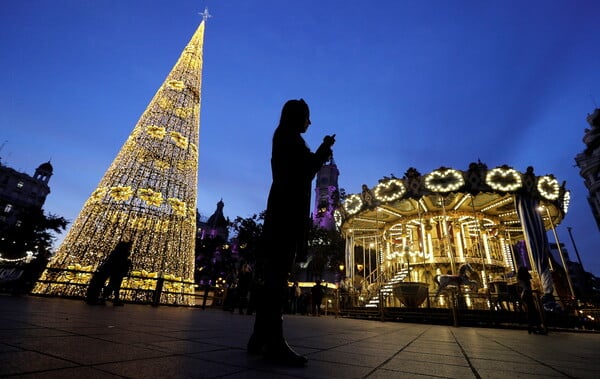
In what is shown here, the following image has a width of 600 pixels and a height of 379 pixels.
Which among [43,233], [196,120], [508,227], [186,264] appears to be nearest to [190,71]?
[196,120]

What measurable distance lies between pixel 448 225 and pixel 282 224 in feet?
63.2

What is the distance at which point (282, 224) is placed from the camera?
95.8 inches

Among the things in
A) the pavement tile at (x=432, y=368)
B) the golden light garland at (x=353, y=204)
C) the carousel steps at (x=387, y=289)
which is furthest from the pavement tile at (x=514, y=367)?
the golden light garland at (x=353, y=204)

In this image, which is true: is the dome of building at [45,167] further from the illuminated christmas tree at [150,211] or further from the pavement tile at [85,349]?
the pavement tile at [85,349]

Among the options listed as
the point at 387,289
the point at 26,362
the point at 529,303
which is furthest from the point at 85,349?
the point at 387,289

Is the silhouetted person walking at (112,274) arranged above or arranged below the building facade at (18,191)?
below

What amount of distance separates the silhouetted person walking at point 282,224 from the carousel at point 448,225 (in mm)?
10411

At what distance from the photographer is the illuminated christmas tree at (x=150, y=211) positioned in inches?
406

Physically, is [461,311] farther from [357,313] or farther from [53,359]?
[53,359]

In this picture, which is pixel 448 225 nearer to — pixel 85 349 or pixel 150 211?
pixel 150 211

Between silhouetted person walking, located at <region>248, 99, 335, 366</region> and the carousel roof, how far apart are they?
13.6 metres

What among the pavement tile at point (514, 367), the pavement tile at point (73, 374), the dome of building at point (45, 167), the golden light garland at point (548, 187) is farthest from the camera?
the dome of building at point (45, 167)

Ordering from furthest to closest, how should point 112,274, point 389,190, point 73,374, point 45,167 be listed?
point 45,167
point 389,190
point 112,274
point 73,374

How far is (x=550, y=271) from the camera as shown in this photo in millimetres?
12680
